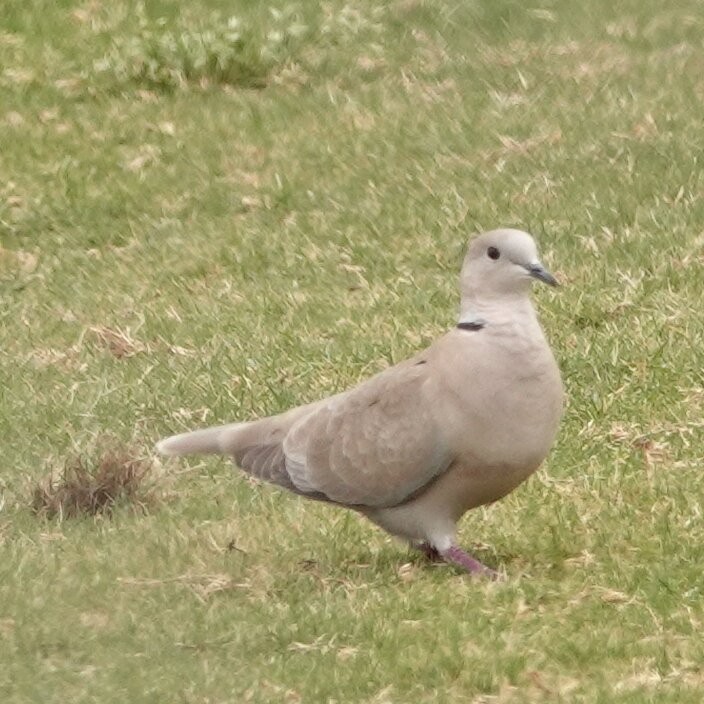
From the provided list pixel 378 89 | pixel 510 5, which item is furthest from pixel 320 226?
pixel 510 5

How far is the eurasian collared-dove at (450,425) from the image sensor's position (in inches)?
200

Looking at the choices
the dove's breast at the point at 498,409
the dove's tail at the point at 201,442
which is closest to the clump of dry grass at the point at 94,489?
the dove's tail at the point at 201,442

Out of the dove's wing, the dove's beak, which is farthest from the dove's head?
the dove's wing

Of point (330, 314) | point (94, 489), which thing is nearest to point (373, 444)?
point (94, 489)

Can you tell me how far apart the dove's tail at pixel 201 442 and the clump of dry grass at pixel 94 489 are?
1.26ft

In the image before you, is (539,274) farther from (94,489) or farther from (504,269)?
(94,489)

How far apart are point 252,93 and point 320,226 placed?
7.64ft

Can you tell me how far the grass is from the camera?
16.0ft

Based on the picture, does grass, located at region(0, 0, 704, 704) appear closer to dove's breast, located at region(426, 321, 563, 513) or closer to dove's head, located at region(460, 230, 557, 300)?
dove's breast, located at region(426, 321, 563, 513)

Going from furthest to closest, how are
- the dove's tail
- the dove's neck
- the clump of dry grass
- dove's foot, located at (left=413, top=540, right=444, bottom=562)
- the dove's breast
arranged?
the clump of dry grass < the dove's tail < dove's foot, located at (left=413, top=540, right=444, bottom=562) < the dove's neck < the dove's breast

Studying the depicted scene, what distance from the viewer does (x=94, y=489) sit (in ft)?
20.7

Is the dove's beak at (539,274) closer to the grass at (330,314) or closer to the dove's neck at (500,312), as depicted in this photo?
the dove's neck at (500,312)

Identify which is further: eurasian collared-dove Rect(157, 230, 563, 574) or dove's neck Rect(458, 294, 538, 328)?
dove's neck Rect(458, 294, 538, 328)

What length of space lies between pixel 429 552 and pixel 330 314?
8.92ft
